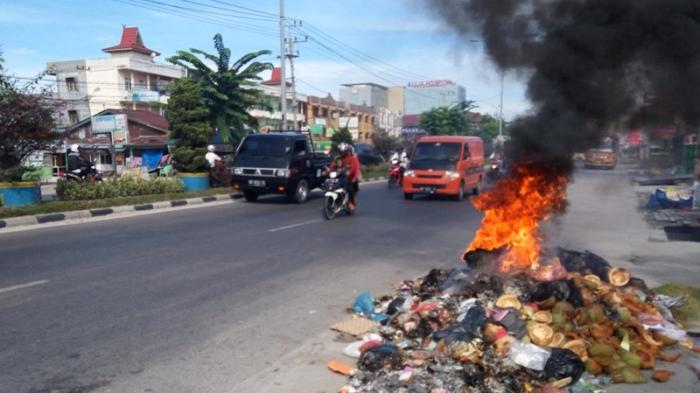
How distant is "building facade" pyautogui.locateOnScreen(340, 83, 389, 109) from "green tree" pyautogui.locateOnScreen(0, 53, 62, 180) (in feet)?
211

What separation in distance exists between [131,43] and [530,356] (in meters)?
46.6

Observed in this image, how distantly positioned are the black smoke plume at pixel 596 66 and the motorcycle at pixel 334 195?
22.5 feet

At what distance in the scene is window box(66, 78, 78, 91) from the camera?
41531mm

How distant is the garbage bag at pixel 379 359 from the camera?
406 centimetres

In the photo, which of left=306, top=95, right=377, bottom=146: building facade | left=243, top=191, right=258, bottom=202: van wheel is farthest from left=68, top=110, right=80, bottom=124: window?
left=243, top=191, right=258, bottom=202: van wheel

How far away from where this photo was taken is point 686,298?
18.4 ft

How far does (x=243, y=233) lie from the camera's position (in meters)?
10.5

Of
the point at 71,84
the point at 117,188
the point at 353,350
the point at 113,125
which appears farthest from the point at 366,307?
the point at 71,84

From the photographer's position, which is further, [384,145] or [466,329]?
[384,145]

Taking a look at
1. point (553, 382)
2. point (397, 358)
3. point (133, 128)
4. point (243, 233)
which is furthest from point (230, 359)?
point (133, 128)

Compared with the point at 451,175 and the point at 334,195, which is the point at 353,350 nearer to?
the point at 334,195

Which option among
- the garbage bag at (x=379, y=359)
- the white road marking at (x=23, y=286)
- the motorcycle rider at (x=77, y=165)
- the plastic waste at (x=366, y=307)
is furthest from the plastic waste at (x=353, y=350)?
the motorcycle rider at (x=77, y=165)

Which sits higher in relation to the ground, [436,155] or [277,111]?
[277,111]

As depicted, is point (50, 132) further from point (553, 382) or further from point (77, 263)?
point (553, 382)
